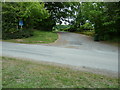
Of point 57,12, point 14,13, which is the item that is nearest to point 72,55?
point 14,13

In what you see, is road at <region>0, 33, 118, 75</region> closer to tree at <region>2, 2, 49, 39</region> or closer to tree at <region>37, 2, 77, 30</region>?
tree at <region>2, 2, 49, 39</region>

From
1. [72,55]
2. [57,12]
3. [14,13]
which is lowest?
[72,55]

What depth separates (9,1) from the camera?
13.2 m

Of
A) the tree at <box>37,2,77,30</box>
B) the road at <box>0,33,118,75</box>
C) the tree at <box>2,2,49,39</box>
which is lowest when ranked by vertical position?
the road at <box>0,33,118,75</box>

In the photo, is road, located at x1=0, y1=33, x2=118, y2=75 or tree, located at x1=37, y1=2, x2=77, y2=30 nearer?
road, located at x1=0, y1=33, x2=118, y2=75

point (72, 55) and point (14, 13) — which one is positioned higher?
point (14, 13)

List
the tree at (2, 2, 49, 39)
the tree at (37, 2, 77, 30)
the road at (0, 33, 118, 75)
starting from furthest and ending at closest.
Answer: the tree at (37, 2, 77, 30), the tree at (2, 2, 49, 39), the road at (0, 33, 118, 75)

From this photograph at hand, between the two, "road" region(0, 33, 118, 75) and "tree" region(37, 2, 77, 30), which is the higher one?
"tree" region(37, 2, 77, 30)

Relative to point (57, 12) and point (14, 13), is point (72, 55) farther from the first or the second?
point (57, 12)

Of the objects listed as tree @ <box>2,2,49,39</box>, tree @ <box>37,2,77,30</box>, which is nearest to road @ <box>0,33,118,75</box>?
tree @ <box>2,2,49,39</box>

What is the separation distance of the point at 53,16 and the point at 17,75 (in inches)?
850

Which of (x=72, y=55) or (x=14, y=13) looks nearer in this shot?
(x=72, y=55)

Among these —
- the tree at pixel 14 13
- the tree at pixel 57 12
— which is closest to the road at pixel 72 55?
the tree at pixel 14 13

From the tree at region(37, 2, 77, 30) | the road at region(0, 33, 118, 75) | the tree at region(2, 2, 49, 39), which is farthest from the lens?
the tree at region(37, 2, 77, 30)
